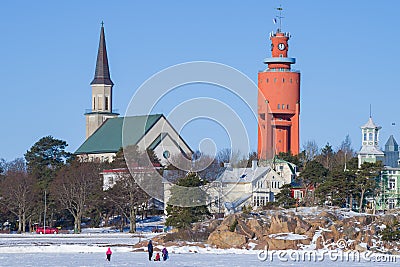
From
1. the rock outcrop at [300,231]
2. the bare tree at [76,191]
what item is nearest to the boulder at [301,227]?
the rock outcrop at [300,231]

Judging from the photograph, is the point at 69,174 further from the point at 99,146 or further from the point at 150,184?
the point at 99,146

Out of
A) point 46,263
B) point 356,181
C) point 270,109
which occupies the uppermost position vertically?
point 270,109

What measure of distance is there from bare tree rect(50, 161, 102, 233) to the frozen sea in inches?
758

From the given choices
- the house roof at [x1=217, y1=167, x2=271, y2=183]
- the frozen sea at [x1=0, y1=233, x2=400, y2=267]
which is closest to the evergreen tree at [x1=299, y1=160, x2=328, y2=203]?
the house roof at [x1=217, y1=167, x2=271, y2=183]

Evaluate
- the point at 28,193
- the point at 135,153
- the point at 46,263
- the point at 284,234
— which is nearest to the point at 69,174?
the point at 28,193

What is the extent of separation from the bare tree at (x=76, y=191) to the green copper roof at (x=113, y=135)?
25.8 m

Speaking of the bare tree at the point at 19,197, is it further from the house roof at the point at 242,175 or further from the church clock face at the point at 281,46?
the church clock face at the point at 281,46

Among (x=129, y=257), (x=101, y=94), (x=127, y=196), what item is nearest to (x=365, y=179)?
(x=127, y=196)

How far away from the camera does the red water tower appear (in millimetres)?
108562

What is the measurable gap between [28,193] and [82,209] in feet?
16.8

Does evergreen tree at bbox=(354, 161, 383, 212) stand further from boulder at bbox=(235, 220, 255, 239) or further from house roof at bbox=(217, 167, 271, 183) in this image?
house roof at bbox=(217, 167, 271, 183)

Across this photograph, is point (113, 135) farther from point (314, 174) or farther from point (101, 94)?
point (314, 174)

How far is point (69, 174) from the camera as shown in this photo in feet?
278

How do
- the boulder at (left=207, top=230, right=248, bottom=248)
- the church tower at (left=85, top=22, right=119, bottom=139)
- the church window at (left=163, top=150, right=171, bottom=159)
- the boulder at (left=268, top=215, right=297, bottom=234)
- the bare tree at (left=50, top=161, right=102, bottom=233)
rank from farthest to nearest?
the church tower at (left=85, top=22, right=119, bottom=139), the church window at (left=163, top=150, right=171, bottom=159), the bare tree at (left=50, top=161, right=102, bottom=233), the boulder at (left=268, top=215, right=297, bottom=234), the boulder at (left=207, top=230, right=248, bottom=248)
